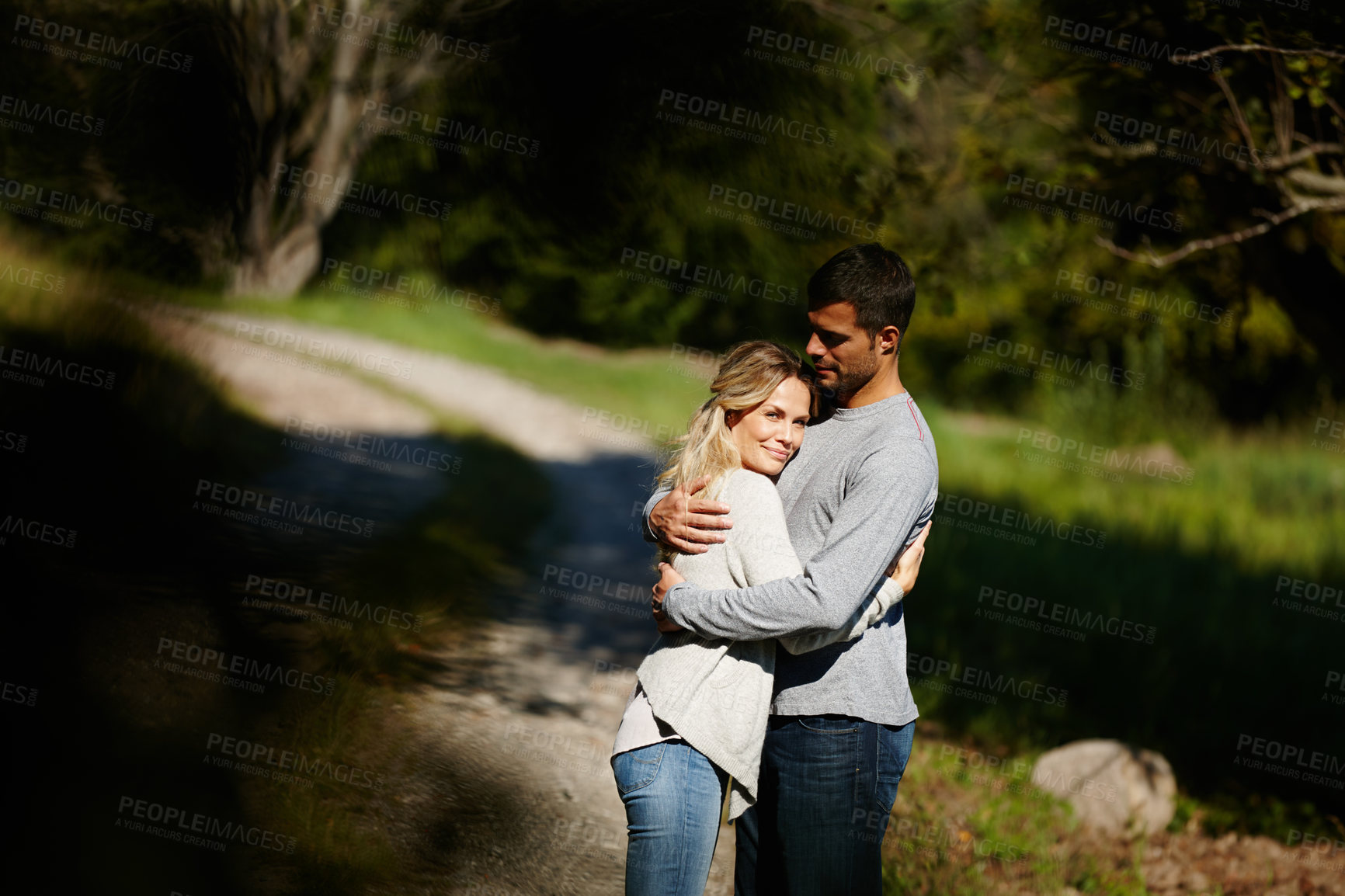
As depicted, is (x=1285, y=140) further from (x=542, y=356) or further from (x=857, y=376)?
(x=542, y=356)

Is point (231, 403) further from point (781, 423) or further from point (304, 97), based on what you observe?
point (781, 423)

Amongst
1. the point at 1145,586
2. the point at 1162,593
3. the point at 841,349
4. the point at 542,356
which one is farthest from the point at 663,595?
the point at 542,356

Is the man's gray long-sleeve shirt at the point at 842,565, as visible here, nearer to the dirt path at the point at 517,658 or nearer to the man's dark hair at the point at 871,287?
the man's dark hair at the point at 871,287

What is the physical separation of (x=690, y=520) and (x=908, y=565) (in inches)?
23.4

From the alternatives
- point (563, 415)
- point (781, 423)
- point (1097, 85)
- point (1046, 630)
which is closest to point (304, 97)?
point (563, 415)

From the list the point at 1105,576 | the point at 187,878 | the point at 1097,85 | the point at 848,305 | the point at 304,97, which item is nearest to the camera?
the point at 848,305

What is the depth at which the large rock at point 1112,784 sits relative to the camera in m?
5.07

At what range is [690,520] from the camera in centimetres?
242

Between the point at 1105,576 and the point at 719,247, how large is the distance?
461 inches

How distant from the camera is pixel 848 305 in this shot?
2410mm

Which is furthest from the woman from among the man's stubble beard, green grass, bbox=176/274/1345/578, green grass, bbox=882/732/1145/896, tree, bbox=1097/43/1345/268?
green grass, bbox=176/274/1345/578

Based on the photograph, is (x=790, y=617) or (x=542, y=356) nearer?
(x=790, y=617)

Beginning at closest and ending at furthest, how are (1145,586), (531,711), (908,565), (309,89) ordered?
1. (908,565)
2. (531,711)
3. (1145,586)
4. (309,89)

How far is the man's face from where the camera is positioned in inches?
95.3
